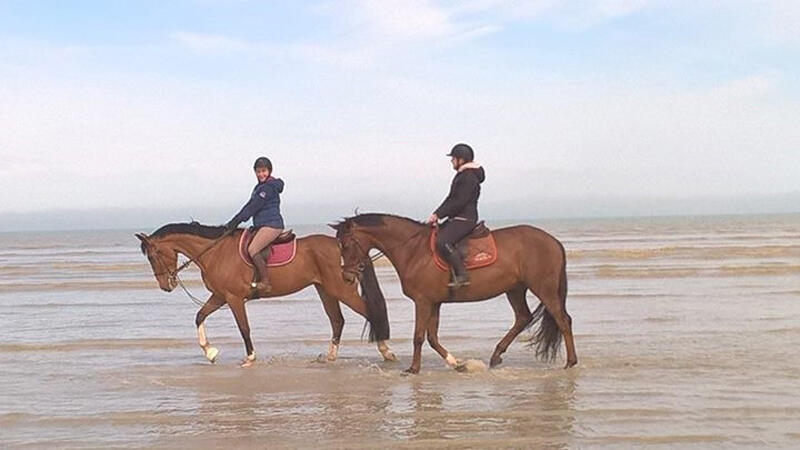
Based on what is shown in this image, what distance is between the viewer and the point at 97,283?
23.6 metres

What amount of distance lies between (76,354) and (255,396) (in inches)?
167

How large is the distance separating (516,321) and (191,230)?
4.27 meters

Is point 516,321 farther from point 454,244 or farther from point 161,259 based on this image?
point 161,259

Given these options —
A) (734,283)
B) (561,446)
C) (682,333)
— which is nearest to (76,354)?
(561,446)

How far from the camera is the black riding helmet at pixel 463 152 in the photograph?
358 inches

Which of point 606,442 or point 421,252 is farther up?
point 421,252

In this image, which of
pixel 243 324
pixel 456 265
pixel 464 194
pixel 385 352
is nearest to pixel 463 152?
pixel 464 194

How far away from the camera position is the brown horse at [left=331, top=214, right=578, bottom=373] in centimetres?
923

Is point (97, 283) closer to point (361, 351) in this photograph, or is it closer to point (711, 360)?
point (361, 351)

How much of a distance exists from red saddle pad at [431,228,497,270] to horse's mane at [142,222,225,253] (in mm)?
2991

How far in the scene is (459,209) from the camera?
9047 millimetres

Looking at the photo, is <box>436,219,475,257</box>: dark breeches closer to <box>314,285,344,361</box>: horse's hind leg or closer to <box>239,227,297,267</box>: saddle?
<box>314,285,344,361</box>: horse's hind leg

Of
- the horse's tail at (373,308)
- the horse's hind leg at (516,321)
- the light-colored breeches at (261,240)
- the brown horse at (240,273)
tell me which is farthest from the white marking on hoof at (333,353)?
the horse's hind leg at (516,321)

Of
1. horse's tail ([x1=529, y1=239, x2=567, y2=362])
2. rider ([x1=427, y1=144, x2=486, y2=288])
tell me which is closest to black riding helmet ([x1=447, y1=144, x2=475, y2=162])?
rider ([x1=427, y1=144, x2=486, y2=288])
